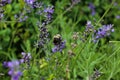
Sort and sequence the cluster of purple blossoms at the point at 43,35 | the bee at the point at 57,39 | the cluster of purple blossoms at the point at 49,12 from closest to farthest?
the bee at the point at 57,39 → the cluster of purple blossoms at the point at 43,35 → the cluster of purple blossoms at the point at 49,12

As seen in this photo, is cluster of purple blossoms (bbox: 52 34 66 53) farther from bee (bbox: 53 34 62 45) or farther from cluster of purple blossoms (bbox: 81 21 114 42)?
cluster of purple blossoms (bbox: 81 21 114 42)

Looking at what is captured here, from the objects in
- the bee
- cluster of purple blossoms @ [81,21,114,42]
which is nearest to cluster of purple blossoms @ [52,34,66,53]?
the bee

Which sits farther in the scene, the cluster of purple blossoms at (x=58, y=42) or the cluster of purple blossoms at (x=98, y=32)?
the cluster of purple blossoms at (x=98, y=32)

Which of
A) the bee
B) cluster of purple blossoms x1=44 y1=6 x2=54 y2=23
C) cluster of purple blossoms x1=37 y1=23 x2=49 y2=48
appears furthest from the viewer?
cluster of purple blossoms x1=44 y1=6 x2=54 y2=23

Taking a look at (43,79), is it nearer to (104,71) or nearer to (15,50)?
(104,71)

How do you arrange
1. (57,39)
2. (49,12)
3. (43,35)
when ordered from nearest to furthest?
(57,39) → (43,35) → (49,12)

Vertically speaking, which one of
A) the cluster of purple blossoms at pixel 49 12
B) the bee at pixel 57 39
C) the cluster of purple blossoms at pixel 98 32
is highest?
the cluster of purple blossoms at pixel 49 12

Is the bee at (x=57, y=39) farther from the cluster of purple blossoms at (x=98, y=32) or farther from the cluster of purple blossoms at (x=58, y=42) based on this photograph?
the cluster of purple blossoms at (x=98, y=32)

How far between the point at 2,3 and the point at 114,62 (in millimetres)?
749

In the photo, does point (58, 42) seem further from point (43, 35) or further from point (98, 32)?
point (98, 32)

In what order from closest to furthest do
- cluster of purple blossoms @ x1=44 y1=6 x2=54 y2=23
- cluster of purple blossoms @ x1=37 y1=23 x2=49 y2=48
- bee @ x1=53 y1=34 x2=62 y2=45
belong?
bee @ x1=53 y1=34 x2=62 y2=45
cluster of purple blossoms @ x1=37 y1=23 x2=49 y2=48
cluster of purple blossoms @ x1=44 y1=6 x2=54 y2=23

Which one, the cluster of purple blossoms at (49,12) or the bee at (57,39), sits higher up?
the cluster of purple blossoms at (49,12)

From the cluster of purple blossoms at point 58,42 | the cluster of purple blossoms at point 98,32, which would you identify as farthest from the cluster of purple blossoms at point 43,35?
the cluster of purple blossoms at point 98,32

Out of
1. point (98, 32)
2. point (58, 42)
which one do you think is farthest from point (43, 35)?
point (98, 32)
